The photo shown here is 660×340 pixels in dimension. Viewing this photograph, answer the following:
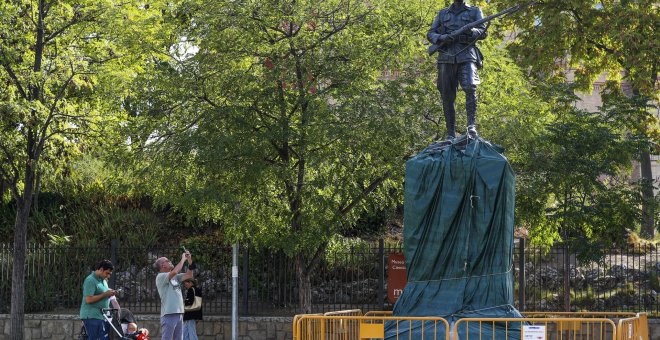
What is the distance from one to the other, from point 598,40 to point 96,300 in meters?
13.6

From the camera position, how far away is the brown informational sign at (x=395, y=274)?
18.7 metres

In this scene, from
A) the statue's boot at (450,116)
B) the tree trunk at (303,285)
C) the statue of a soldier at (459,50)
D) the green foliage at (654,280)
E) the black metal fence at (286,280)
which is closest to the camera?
the statue of a soldier at (459,50)

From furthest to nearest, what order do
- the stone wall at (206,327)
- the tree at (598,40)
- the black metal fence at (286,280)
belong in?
the tree at (598,40)
the black metal fence at (286,280)
the stone wall at (206,327)

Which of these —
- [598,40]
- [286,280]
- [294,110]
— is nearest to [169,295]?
[294,110]

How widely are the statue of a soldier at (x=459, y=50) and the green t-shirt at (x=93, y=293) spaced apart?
5439mm

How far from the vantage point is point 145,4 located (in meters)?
18.5

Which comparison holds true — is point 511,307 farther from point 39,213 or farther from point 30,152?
point 39,213

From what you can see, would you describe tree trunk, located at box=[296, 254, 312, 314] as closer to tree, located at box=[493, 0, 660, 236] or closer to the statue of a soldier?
the statue of a soldier

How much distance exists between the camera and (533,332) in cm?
981

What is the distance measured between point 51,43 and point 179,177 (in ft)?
11.1

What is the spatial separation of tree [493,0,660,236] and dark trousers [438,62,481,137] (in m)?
9.02

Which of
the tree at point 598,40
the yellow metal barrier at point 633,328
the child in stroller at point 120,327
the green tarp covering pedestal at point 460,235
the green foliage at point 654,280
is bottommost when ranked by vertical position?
the child in stroller at point 120,327

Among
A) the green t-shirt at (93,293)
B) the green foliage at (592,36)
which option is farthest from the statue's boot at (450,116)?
the green foliage at (592,36)

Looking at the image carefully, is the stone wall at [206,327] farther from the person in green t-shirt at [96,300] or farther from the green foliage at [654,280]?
the person in green t-shirt at [96,300]
